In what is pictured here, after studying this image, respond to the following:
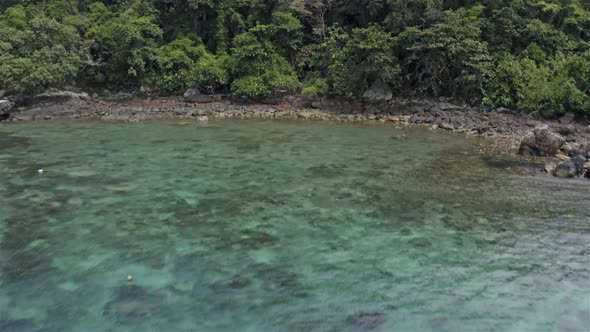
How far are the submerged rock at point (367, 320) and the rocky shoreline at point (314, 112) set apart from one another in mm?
13465

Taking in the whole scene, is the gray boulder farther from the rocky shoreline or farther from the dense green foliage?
the dense green foliage

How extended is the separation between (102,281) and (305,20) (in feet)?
93.9

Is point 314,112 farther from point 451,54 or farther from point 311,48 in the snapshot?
point 451,54

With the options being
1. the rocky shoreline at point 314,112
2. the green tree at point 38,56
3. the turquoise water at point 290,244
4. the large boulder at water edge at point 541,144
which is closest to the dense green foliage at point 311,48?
the green tree at point 38,56

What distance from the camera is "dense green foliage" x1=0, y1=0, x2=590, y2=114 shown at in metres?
25.1

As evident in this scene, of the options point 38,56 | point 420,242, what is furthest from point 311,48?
point 420,242

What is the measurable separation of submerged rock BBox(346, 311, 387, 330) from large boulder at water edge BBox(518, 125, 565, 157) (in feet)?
41.7

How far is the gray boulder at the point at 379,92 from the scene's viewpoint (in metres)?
27.7

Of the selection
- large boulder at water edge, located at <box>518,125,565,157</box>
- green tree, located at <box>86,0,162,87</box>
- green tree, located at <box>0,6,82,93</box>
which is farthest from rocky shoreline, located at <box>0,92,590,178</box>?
green tree, located at <box>86,0,162,87</box>

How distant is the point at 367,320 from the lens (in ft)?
22.2

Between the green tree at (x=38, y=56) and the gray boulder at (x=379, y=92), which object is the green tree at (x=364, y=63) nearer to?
the gray boulder at (x=379, y=92)

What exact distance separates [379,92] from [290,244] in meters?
20.1

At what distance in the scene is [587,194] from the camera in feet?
41.0

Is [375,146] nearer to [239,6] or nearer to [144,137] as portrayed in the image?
[144,137]
